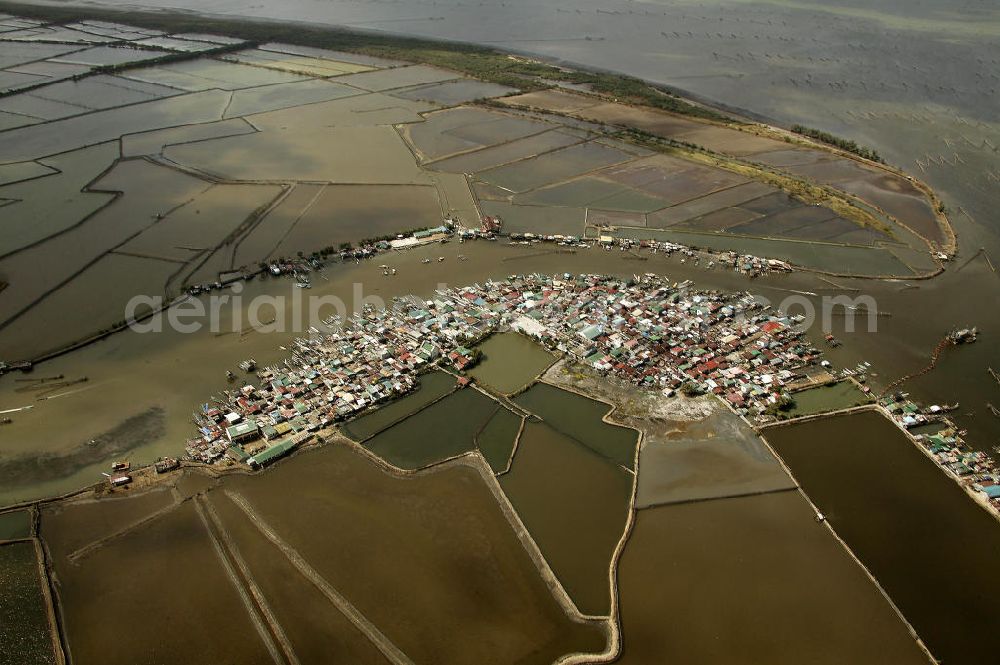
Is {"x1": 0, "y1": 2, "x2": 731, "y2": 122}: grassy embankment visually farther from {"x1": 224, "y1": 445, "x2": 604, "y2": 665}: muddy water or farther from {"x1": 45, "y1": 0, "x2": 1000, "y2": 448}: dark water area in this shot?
{"x1": 224, "y1": 445, "x2": 604, "y2": 665}: muddy water

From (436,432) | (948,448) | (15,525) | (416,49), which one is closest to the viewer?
(15,525)

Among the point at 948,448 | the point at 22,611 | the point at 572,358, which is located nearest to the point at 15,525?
the point at 22,611

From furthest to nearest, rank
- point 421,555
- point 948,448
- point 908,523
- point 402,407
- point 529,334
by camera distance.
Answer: point 529,334 < point 402,407 < point 948,448 < point 908,523 < point 421,555

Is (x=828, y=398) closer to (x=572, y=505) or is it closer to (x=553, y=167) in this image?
(x=572, y=505)

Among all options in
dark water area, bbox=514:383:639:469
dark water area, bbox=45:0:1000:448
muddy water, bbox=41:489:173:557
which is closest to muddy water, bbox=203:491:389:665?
muddy water, bbox=41:489:173:557

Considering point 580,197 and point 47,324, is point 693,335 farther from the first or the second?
point 47,324

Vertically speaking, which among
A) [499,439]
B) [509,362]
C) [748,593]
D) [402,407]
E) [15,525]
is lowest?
[15,525]

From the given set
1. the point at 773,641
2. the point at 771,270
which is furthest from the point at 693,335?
the point at 773,641
